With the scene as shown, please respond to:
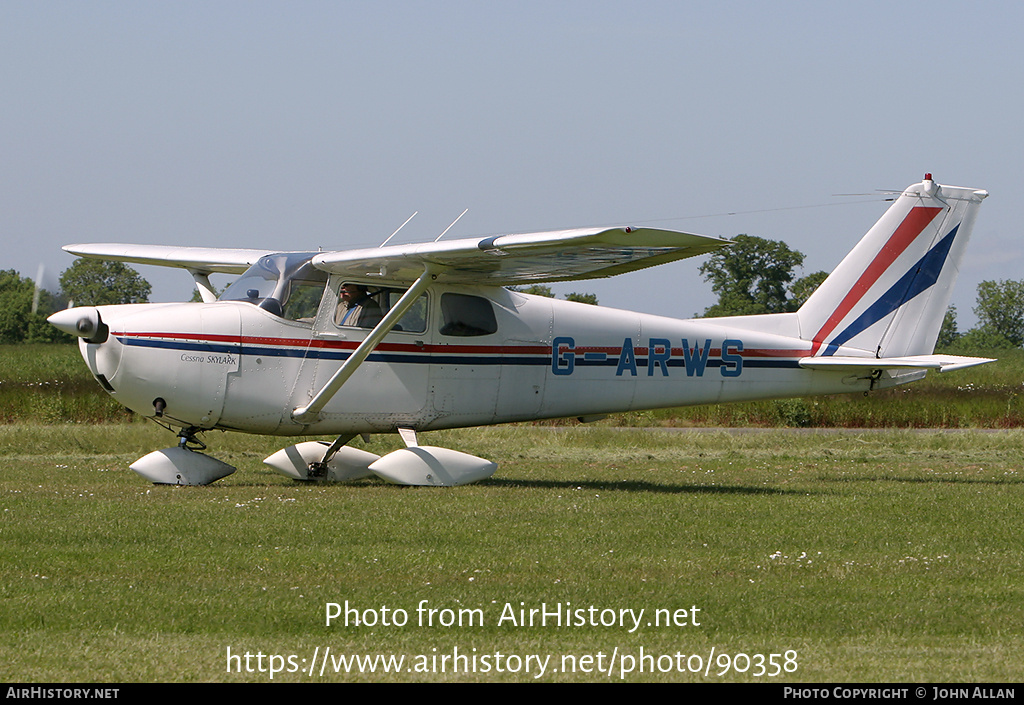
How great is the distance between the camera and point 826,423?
25.0 m

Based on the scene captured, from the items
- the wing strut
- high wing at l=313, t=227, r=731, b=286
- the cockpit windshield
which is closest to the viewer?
high wing at l=313, t=227, r=731, b=286

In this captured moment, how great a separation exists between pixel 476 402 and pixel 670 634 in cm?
754

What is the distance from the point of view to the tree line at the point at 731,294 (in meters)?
29.2

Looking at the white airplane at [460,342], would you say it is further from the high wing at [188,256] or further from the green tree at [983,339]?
the green tree at [983,339]

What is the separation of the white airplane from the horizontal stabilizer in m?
0.04

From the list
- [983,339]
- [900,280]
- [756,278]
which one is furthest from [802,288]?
[900,280]

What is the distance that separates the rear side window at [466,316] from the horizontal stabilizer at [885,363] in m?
4.20

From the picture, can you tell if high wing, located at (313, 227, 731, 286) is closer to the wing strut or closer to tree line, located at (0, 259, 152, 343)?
the wing strut

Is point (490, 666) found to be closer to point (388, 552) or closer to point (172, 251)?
point (388, 552)

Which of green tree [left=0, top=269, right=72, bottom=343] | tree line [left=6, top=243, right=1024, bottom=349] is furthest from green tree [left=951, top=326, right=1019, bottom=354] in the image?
green tree [left=0, top=269, right=72, bottom=343]

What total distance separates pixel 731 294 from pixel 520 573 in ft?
172

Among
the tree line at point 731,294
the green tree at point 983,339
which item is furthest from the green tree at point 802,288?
the green tree at point 983,339

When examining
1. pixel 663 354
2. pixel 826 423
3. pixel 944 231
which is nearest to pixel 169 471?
pixel 663 354

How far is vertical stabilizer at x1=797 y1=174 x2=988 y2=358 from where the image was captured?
14906 millimetres
